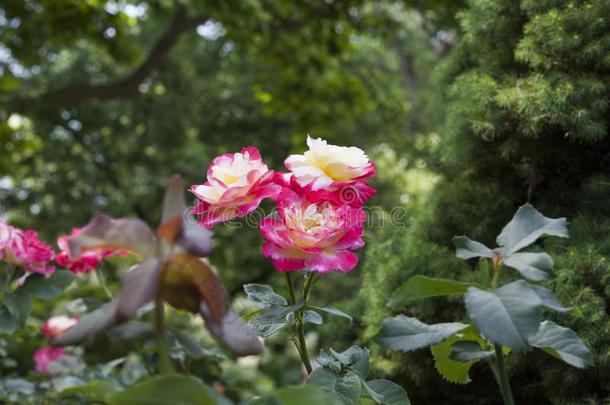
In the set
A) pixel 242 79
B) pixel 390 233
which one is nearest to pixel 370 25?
pixel 242 79

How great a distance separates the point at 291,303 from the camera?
3.69 feet

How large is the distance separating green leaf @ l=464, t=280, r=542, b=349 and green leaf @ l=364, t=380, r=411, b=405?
25cm

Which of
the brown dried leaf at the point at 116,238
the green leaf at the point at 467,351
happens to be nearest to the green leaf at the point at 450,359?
the green leaf at the point at 467,351

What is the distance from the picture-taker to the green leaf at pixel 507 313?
81 centimetres

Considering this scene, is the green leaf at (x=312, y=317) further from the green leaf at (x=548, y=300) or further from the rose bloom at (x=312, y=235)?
the green leaf at (x=548, y=300)

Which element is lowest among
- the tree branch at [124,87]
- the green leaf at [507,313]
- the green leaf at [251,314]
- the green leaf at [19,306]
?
the tree branch at [124,87]

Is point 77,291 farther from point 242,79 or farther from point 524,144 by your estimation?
point 242,79

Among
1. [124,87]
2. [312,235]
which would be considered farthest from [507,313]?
[124,87]

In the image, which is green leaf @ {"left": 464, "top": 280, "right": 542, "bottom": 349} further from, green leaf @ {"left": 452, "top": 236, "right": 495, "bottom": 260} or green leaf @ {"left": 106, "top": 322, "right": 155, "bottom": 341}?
green leaf @ {"left": 106, "top": 322, "right": 155, "bottom": 341}

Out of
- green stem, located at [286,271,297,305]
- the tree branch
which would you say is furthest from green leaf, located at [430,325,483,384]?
the tree branch

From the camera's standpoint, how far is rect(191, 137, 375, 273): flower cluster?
3.30 ft

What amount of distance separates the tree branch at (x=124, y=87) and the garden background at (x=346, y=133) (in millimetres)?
19

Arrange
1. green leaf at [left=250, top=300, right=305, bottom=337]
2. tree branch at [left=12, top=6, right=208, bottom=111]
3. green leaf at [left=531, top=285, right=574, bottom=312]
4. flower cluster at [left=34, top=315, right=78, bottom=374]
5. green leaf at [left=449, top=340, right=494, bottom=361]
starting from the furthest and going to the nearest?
tree branch at [left=12, top=6, right=208, bottom=111]
flower cluster at [left=34, top=315, right=78, bottom=374]
green leaf at [left=250, top=300, right=305, bottom=337]
green leaf at [left=449, top=340, right=494, bottom=361]
green leaf at [left=531, top=285, right=574, bottom=312]

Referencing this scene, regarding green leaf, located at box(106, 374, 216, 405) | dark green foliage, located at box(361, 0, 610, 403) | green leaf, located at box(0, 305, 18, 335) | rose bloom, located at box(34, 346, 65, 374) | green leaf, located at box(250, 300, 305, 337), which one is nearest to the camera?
green leaf, located at box(106, 374, 216, 405)
